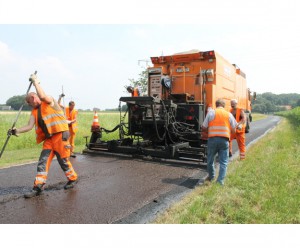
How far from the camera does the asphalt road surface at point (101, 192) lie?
3668 millimetres

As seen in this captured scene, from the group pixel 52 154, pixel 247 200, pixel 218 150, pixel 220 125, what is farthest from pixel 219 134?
pixel 52 154

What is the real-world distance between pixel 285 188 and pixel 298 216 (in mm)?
1165

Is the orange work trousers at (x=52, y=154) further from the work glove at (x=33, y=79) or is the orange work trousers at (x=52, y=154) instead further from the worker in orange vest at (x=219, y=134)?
the worker in orange vest at (x=219, y=134)

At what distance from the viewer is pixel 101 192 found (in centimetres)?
473

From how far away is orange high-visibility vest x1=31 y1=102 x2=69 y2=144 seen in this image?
15.3 ft

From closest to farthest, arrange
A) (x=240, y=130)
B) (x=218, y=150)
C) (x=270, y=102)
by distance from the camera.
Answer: (x=218, y=150)
(x=240, y=130)
(x=270, y=102)

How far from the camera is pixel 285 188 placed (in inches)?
178

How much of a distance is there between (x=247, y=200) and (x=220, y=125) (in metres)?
1.62

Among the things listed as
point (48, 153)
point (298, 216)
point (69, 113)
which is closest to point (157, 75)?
point (69, 113)

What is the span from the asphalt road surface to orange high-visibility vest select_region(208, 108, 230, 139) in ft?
3.38

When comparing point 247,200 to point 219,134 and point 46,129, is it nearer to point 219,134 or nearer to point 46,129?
point 219,134

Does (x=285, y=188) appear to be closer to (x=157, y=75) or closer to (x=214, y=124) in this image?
(x=214, y=124)

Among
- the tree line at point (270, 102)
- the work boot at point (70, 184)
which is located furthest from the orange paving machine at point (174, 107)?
the tree line at point (270, 102)

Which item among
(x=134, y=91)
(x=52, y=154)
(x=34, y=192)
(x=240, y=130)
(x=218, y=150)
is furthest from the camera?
(x=134, y=91)
